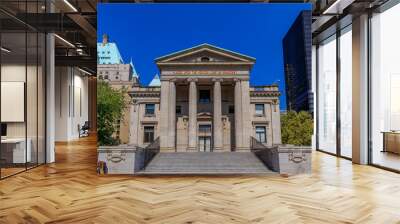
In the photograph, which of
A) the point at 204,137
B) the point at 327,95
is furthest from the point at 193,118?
the point at 327,95

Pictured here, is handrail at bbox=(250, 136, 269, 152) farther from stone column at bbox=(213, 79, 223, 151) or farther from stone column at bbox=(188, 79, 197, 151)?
stone column at bbox=(188, 79, 197, 151)

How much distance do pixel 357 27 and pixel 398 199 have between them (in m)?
4.62

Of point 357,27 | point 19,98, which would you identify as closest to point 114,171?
point 19,98

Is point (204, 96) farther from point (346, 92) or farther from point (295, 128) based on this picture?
point (346, 92)

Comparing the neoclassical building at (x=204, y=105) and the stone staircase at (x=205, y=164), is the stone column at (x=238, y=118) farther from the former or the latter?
the stone staircase at (x=205, y=164)

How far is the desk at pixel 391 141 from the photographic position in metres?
7.05

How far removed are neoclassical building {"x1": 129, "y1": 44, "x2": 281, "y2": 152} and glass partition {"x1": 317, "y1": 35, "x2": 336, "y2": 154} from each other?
13.8 ft

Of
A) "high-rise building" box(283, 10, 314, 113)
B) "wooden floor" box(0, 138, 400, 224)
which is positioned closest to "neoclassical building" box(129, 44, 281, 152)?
"high-rise building" box(283, 10, 314, 113)

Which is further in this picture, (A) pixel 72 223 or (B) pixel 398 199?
(B) pixel 398 199

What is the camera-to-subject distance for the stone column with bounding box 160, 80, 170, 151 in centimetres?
656

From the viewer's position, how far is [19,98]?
22.8ft

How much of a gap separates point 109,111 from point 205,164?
199cm

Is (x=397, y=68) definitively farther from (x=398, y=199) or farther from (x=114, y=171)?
(x=114, y=171)

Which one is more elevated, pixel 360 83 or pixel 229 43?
pixel 229 43
